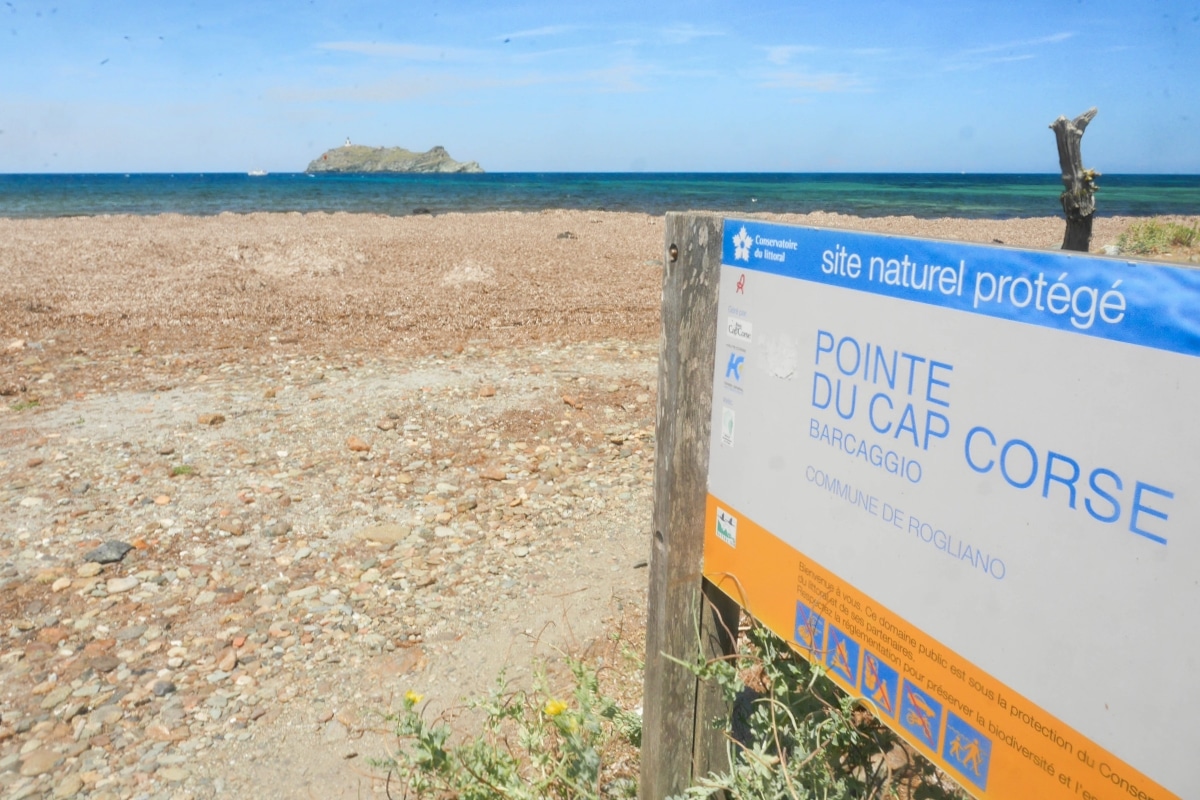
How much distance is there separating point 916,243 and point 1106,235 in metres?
21.0

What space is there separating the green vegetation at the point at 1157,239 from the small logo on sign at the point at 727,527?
50.0ft

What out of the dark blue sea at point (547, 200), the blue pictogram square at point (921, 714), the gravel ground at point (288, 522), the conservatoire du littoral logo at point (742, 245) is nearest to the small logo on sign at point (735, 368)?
the conservatoire du littoral logo at point (742, 245)

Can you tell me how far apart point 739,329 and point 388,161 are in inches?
6809

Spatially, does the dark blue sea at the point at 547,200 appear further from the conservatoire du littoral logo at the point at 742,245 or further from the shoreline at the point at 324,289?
the conservatoire du littoral logo at the point at 742,245

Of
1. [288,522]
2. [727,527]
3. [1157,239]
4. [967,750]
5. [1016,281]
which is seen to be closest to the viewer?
[1016,281]

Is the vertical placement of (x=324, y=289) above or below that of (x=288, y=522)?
above

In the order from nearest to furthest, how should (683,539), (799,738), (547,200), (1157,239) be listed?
(799,738), (683,539), (1157,239), (547,200)

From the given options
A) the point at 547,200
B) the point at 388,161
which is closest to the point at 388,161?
the point at 388,161

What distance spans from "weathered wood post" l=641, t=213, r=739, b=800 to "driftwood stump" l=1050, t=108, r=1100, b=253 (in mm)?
3200

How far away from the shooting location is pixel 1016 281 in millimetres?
1293

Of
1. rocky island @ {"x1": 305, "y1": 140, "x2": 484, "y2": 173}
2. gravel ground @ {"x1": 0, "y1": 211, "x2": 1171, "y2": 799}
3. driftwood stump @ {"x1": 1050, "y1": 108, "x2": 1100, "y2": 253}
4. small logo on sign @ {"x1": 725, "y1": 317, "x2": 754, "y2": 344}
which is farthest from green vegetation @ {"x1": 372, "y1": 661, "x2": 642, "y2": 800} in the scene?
rocky island @ {"x1": 305, "y1": 140, "x2": 484, "y2": 173}

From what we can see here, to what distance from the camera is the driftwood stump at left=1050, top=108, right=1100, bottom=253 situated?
4.36m

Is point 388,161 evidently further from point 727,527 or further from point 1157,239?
point 727,527

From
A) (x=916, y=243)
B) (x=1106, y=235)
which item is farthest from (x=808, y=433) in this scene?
(x=1106, y=235)
